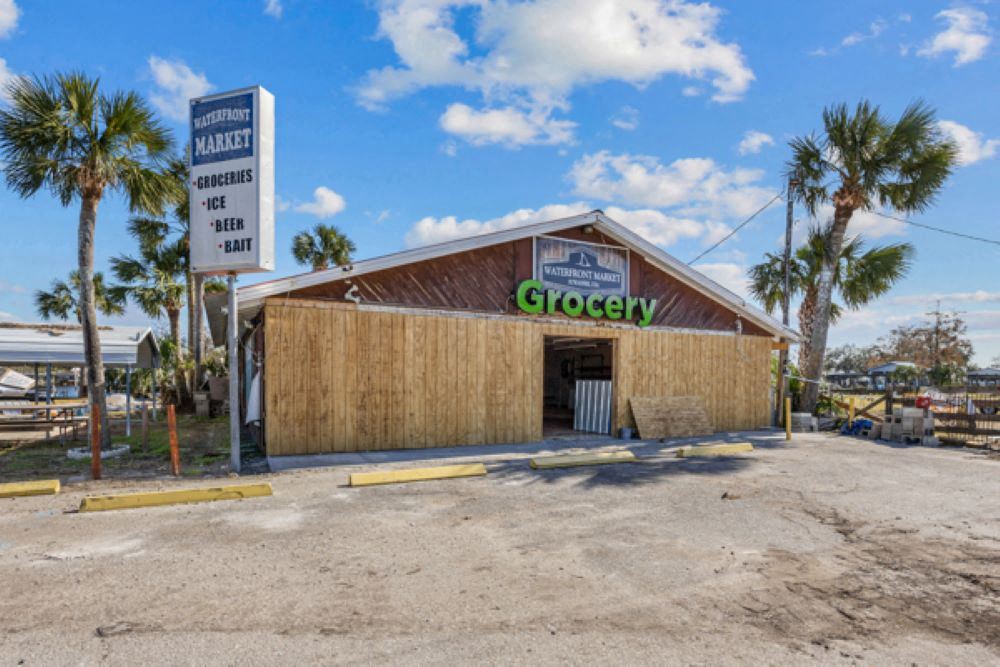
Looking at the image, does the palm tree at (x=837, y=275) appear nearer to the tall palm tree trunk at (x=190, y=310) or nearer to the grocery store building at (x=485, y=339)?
the grocery store building at (x=485, y=339)

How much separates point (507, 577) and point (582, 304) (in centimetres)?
950

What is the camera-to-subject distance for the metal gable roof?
1064cm

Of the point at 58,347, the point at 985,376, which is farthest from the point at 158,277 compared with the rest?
the point at 985,376

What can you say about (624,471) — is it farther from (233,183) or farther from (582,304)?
(233,183)

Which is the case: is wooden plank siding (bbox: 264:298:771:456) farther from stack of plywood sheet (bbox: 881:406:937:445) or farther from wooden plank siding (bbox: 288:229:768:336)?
stack of plywood sheet (bbox: 881:406:937:445)

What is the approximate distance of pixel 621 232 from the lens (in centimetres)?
1423

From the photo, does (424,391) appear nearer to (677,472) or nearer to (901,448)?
(677,472)

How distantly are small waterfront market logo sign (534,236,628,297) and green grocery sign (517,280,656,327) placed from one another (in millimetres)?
173

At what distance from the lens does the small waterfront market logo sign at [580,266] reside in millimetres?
13523

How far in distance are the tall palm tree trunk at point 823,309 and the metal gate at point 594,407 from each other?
7.55m

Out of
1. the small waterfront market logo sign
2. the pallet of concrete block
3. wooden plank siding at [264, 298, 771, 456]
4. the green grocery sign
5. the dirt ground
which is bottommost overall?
the pallet of concrete block

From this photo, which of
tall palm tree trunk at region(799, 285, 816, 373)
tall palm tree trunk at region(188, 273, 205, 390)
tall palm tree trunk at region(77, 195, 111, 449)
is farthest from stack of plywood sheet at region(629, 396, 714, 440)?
tall palm tree trunk at region(188, 273, 205, 390)

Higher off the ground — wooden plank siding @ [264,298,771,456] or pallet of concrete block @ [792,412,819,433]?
wooden plank siding @ [264,298,771,456]

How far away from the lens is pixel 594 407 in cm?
1536
